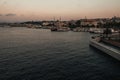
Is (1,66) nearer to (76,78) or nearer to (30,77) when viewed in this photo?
(30,77)

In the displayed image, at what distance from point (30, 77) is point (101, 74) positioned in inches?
387

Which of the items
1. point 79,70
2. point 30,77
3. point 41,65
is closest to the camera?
point 30,77

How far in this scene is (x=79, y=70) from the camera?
25.6m

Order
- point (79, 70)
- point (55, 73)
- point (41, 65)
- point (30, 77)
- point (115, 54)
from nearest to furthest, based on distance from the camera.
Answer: point (30, 77) → point (55, 73) → point (79, 70) → point (41, 65) → point (115, 54)

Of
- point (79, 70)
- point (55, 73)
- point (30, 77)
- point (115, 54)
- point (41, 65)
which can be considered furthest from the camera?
point (115, 54)

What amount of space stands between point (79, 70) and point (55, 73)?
13.0ft

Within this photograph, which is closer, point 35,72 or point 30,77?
point 30,77

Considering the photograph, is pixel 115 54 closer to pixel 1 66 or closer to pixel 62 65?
pixel 62 65

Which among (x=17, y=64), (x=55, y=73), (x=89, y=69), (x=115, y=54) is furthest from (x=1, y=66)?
(x=115, y=54)

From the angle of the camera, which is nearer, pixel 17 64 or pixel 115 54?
pixel 17 64

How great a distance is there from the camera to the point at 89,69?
26312 mm

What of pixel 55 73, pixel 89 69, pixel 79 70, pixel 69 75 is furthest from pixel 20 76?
pixel 89 69

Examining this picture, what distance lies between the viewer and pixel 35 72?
957 inches

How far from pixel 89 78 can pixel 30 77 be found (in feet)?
25.2
